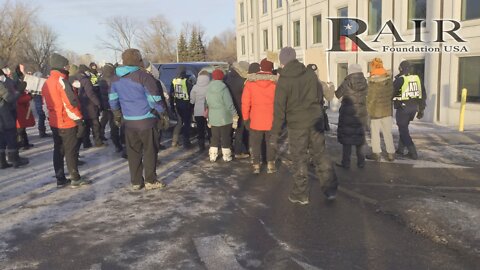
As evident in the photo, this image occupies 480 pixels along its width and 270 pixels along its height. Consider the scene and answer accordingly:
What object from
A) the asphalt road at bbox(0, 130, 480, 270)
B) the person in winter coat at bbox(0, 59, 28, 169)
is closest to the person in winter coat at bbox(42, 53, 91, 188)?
the asphalt road at bbox(0, 130, 480, 270)

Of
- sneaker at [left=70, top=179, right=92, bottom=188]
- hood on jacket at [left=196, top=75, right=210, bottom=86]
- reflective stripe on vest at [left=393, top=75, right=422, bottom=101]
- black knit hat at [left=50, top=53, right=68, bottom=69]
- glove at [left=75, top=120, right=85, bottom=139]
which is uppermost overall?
black knit hat at [left=50, top=53, right=68, bottom=69]

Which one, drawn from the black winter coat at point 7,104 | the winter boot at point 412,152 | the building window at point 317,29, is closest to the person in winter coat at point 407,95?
the winter boot at point 412,152

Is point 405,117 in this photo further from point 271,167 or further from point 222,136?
point 222,136

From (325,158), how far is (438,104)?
10555mm

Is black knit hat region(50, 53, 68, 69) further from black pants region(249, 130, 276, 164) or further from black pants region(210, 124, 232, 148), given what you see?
black pants region(249, 130, 276, 164)

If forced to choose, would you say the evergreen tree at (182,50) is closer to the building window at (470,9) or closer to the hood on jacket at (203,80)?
the building window at (470,9)

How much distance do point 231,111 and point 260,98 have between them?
94 centimetres

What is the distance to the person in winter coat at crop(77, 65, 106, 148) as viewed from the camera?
29.4 feet

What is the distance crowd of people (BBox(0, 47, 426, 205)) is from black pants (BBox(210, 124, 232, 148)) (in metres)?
0.02

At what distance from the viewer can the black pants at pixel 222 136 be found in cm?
798

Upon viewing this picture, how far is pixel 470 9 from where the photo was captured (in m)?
13.2

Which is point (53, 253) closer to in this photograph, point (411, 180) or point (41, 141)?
point (411, 180)

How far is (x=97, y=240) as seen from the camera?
14.8 feet

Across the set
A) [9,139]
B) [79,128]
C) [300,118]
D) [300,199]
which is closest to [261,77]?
[300,118]
